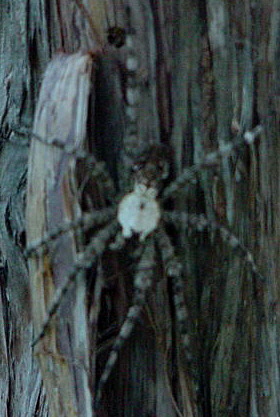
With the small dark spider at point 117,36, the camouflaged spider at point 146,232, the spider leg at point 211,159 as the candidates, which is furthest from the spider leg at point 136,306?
the small dark spider at point 117,36

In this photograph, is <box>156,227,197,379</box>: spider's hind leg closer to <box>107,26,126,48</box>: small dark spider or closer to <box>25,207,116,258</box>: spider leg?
<box>25,207,116,258</box>: spider leg

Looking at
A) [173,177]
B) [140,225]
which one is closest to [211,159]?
[173,177]

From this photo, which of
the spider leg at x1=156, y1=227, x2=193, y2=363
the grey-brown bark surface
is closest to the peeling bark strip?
the grey-brown bark surface

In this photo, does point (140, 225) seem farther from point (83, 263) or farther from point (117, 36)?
point (117, 36)

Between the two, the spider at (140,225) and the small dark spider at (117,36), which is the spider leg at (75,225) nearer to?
the spider at (140,225)

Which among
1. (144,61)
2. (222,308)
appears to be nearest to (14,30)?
(144,61)

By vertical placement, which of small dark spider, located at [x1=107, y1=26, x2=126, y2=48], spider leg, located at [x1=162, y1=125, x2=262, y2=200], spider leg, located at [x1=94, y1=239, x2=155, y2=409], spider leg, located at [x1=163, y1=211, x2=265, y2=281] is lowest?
spider leg, located at [x1=94, y1=239, x2=155, y2=409]

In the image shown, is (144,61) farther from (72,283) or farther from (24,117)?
(72,283)
